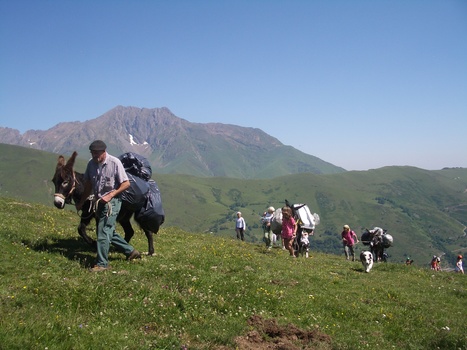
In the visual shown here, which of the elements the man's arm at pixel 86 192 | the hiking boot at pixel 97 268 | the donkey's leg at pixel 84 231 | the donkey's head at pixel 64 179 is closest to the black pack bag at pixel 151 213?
the donkey's leg at pixel 84 231

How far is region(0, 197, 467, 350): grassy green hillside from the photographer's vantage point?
6832 millimetres

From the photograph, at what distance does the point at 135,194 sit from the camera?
39.8 feet

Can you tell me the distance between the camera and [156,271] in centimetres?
1080

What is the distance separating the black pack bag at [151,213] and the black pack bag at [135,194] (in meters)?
0.31

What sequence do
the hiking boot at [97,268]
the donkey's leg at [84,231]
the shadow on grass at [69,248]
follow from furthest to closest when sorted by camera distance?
the donkey's leg at [84,231], the shadow on grass at [69,248], the hiking boot at [97,268]

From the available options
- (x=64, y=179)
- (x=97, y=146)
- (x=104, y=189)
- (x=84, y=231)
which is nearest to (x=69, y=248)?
(x=84, y=231)

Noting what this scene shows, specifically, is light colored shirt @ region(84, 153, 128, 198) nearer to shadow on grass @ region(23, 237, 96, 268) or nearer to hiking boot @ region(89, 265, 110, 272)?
hiking boot @ region(89, 265, 110, 272)

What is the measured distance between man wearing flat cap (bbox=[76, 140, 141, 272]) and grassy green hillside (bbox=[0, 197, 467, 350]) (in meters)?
0.71

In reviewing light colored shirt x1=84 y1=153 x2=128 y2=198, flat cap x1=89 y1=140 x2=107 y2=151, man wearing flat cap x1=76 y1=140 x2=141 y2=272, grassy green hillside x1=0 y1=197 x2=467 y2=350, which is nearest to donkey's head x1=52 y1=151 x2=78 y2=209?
man wearing flat cap x1=76 y1=140 x2=141 y2=272

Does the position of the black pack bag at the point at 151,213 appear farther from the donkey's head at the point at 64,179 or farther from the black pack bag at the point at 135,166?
the donkey's head at the point at 64,179

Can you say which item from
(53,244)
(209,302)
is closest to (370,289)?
(209,302)

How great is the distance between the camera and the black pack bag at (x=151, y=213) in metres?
13.0

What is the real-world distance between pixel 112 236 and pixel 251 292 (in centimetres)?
422

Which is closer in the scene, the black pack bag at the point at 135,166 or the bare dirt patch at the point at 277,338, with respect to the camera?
the bare dirt patch at the point at 277,338
